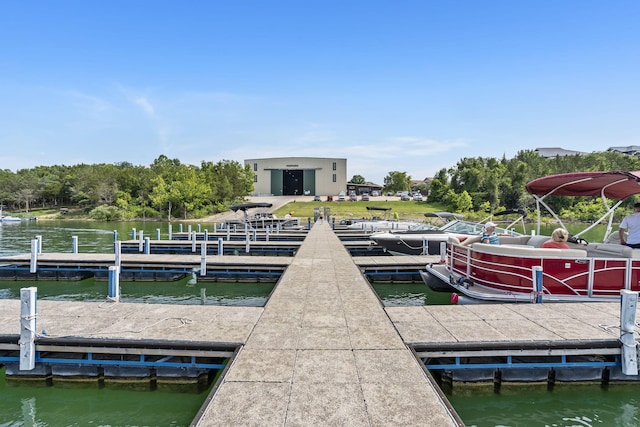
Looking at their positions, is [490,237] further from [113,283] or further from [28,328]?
[28,328]

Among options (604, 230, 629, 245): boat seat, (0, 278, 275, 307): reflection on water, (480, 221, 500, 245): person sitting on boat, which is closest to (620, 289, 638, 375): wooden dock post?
(480, 221, 500, 245): person sitting on boat

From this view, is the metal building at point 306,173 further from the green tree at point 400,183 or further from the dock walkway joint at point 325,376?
the dock walkway joint at point 325,376

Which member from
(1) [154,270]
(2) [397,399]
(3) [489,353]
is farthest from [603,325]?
(1) [154,270]

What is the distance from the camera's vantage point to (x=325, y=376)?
15.1ft

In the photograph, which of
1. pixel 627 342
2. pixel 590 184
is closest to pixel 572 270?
pixel 590 184

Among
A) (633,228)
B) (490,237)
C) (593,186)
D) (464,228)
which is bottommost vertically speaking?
(464,228)

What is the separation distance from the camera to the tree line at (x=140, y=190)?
66.0m

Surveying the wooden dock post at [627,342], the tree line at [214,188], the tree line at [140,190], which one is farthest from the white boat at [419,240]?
the tree line at [140,190]

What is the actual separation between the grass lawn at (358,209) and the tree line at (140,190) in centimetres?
1354

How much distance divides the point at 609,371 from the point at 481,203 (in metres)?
68.3

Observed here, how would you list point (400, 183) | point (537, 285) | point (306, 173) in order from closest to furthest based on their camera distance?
point (537, 285) → point (306, 173) → point (400, 183)

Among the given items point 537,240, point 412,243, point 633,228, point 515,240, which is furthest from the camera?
point 412,243

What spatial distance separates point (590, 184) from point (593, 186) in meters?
0.20

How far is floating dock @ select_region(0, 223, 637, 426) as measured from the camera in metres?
3.92
